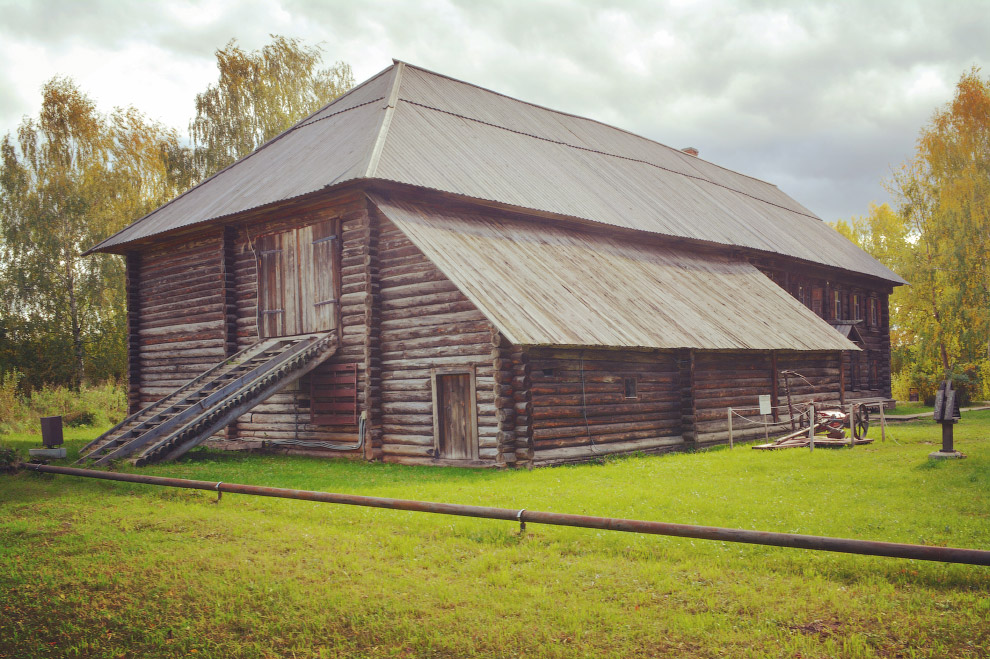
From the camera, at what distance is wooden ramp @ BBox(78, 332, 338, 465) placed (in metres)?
16.3

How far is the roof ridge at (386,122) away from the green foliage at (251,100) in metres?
16.5

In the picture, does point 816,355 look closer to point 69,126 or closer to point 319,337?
point 319,337

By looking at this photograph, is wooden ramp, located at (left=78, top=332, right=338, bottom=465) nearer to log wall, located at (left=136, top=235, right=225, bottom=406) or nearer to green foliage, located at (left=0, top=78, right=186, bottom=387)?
log wall, located at (left=136, top=235, right=225, bottom=406)

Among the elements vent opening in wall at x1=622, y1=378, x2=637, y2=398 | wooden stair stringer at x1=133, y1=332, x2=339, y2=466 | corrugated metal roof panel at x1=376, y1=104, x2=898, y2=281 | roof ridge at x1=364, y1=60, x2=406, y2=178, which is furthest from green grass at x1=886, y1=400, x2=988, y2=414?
wooden stair stringer at x1=133, y1=332, x2=339, y2=466

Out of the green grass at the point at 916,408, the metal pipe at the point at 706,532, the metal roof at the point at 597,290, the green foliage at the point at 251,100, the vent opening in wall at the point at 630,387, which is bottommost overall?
the green grass at the point at 916,408

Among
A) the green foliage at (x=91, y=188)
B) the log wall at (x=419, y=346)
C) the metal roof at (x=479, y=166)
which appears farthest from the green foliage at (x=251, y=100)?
the log wall at (x=419, y=346)

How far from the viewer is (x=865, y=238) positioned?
179 ft

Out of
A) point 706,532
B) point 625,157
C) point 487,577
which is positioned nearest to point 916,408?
point 625,157

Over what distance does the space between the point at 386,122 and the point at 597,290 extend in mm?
7091

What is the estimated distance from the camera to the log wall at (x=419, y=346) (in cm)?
1625

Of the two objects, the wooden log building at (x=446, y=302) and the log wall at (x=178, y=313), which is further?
the log wall at (x=178, y=313)

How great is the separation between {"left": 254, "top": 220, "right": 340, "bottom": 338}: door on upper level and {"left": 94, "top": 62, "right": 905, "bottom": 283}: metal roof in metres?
1.18

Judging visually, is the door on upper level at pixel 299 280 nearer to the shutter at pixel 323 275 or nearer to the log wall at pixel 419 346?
the shutter at pixel 323 275

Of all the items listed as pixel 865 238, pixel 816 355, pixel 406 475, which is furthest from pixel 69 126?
pixel 865 238
